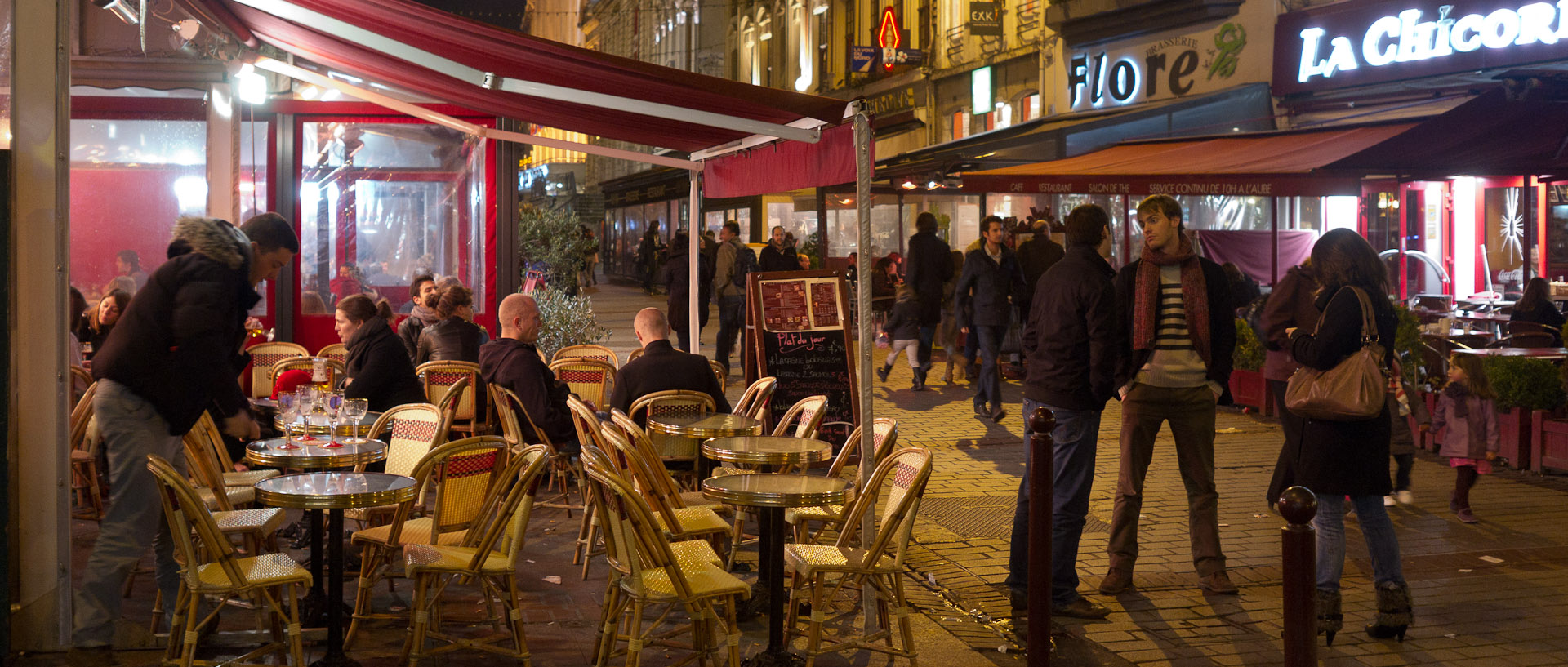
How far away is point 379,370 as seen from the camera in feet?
23.2

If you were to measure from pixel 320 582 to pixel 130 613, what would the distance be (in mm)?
1072

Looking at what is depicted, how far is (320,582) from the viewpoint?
518 centimetres

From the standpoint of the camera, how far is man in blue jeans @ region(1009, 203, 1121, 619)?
5531 millimetres

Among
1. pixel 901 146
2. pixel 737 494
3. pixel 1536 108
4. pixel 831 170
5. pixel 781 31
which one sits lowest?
pixel 737 494

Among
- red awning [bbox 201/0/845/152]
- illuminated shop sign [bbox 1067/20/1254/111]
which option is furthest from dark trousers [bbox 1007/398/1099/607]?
illuminated shop sign [bbox 1067/20/1254/111]

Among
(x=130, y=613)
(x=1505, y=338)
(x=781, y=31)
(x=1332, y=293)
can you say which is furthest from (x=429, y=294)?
(x=781, y=31)

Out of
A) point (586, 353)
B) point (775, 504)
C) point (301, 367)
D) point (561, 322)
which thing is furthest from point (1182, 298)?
point (561, 322)

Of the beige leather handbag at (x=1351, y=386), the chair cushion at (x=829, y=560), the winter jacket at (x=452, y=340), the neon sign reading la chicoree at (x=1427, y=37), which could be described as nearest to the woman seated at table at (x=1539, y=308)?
the neon sign reading la chicoree at (x=1427, y=37)

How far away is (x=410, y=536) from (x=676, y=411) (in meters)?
1.95

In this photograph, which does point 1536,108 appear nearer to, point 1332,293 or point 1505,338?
point 1505,338

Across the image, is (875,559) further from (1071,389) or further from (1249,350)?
(1249,350)

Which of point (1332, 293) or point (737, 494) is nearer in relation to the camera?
point (737, 494)

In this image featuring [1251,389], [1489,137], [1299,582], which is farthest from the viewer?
[1251,389]

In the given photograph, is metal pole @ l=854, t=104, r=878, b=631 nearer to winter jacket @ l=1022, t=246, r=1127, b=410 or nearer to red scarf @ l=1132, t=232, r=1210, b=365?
winter jacket @ l=1022, t=246, r=1127, b=410
